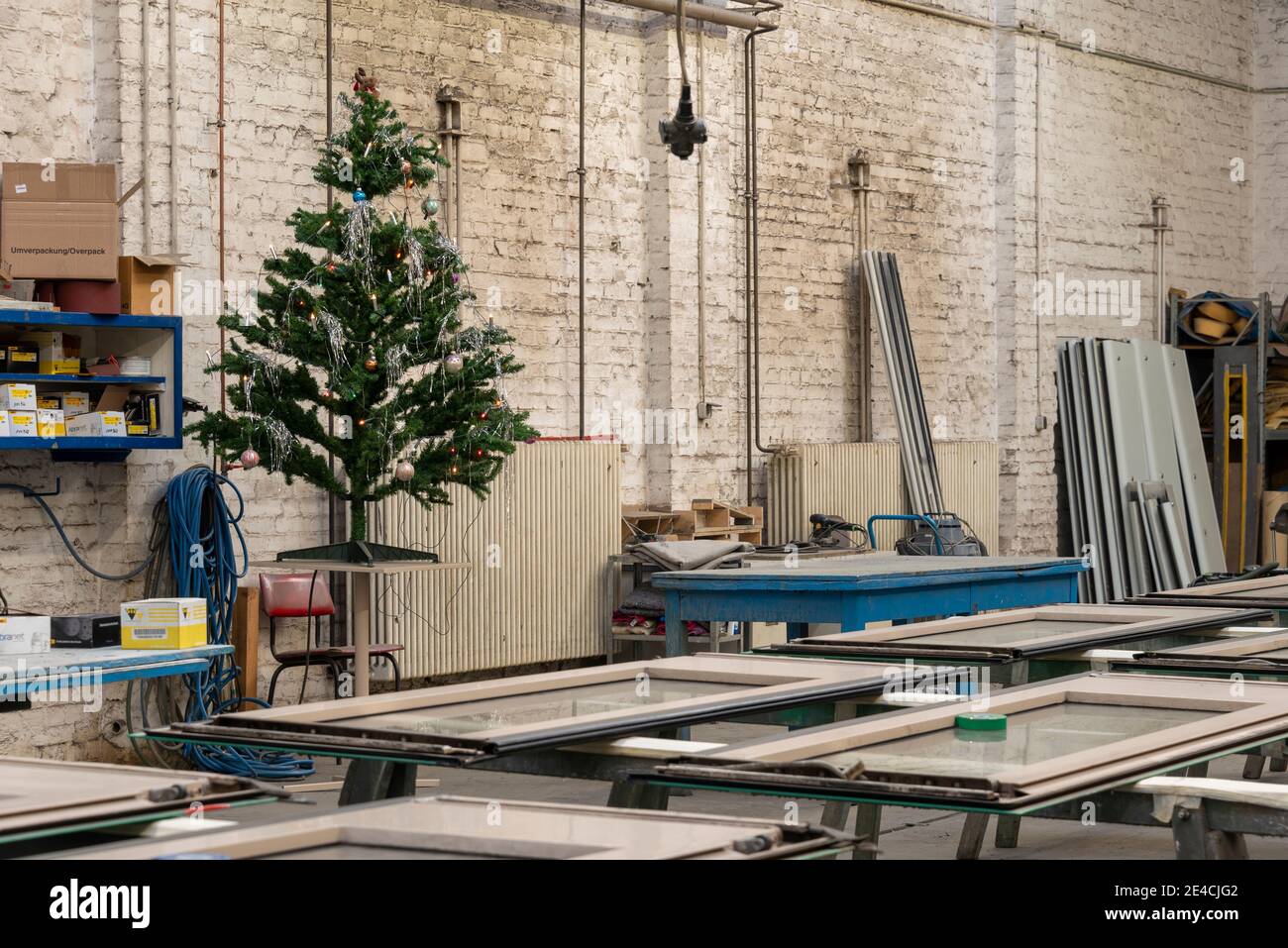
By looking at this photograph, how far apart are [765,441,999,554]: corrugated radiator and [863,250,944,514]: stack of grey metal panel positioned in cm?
10

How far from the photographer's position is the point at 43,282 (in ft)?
21.7

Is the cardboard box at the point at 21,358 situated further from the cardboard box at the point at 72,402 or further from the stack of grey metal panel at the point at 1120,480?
the stack of grey metal panel at the point at 1120,480

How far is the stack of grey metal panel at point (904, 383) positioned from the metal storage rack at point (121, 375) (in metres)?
5.12

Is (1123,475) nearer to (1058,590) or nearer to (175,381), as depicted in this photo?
(1058,590)

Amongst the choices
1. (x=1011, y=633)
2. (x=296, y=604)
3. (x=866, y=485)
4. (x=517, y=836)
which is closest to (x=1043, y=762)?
(x=517, y=836)

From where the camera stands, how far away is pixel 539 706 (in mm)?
3391

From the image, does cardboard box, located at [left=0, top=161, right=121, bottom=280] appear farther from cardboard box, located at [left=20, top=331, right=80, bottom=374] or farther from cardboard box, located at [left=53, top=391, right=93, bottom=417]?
cardboard box, located at [left=53, top=391, right=93, bottom=417]

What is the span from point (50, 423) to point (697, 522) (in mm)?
3860

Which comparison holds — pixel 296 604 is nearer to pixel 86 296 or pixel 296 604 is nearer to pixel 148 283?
pixel 148 283

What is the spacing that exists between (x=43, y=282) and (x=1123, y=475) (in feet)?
25.8

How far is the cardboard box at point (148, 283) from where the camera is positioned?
22.4 feet

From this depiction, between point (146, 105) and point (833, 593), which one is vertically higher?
point (146, 105)

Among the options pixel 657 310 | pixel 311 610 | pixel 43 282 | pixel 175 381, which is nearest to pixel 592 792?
pixel 311 610

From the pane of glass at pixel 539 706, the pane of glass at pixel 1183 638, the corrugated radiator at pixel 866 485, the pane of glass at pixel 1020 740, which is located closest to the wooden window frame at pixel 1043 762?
the pane of glass at pixel 1020 740
